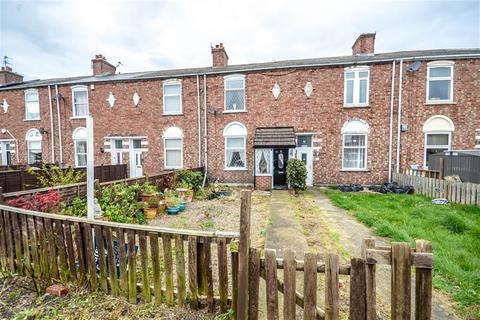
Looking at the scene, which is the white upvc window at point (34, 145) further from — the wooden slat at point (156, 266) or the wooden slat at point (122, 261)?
the wooden slat at point (156, 266)

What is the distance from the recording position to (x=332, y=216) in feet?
22.9

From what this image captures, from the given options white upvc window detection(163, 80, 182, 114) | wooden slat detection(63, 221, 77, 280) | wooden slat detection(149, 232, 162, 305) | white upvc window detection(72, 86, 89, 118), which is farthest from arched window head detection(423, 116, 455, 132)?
white upvc window detection(72, 86, 89, 118)

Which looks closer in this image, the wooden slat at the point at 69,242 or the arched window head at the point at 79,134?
the wooden slat at the point at 69,242

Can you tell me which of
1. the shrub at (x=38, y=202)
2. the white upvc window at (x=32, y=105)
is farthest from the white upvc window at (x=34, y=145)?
the shrub at (x=38, y=202)

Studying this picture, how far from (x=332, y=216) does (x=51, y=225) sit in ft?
21.3

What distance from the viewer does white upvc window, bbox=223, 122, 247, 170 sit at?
13.6 meters

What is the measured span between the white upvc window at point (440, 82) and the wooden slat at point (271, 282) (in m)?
13.8

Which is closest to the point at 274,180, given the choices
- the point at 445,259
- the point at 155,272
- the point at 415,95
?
the point at 415,95

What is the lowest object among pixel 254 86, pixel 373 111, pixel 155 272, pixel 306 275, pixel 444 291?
pixel 444 291

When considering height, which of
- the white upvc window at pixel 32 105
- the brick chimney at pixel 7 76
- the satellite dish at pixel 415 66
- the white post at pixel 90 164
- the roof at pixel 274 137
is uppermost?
the brick chimney at pixel 7 76

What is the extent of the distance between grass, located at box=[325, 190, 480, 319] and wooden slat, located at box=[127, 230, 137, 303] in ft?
13.0

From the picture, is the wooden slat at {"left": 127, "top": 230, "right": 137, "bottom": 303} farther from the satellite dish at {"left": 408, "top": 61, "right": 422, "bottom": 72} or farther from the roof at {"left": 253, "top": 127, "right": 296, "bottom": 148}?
the satellite dish at {"left": 408, "top": 61, "right": 422, "bottom": 72}

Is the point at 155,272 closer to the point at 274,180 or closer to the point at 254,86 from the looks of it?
the point at 274,180

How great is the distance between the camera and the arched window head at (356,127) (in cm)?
1243
